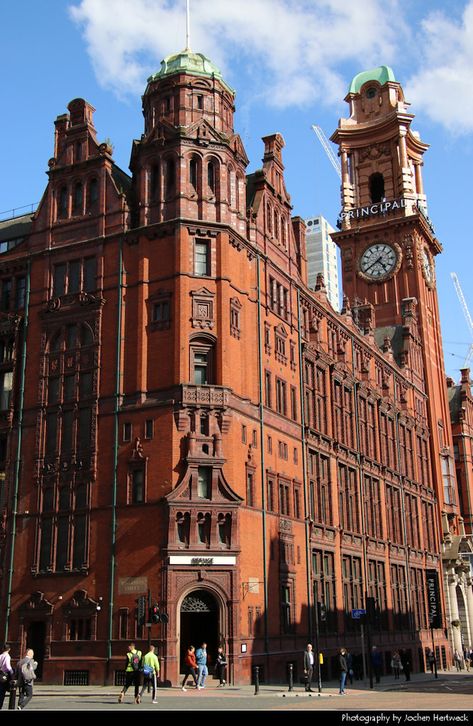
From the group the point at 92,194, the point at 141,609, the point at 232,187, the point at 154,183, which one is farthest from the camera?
the point at 92,194

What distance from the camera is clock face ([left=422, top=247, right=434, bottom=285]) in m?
102

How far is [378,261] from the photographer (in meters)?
103

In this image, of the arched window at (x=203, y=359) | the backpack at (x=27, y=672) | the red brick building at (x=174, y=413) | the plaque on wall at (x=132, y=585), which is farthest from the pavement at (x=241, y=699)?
the arched window at (x=203, y=359)

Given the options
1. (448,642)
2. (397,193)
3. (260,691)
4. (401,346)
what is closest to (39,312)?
(260,691)

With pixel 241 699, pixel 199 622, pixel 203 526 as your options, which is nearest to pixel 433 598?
pixel 199 622

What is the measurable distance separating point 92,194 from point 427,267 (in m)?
58.8

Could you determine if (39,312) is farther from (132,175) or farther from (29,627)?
(29,627)

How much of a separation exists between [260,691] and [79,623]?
12.5 meters

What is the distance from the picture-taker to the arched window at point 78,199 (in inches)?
2167

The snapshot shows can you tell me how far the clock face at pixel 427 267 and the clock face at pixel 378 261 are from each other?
3.57 meters

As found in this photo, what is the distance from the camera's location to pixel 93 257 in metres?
53.6

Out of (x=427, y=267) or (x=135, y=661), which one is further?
(x=427, y=267)

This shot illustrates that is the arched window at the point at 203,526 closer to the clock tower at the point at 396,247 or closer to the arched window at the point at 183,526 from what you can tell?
the arched window at the point at 183,526

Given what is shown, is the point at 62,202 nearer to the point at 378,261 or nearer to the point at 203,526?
the point at 203,526
